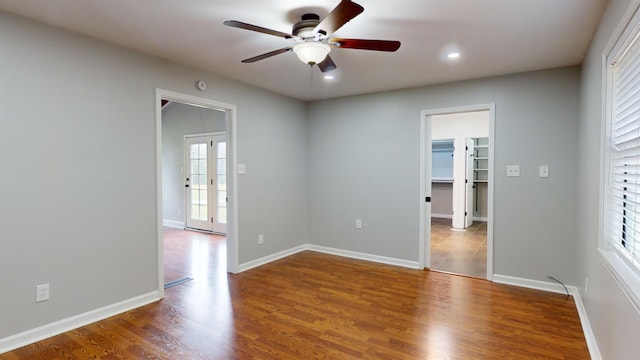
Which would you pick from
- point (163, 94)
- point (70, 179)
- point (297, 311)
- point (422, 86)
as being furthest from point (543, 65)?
point (70, 179)

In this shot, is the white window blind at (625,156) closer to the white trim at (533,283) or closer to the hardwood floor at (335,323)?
the hardwood floor at (335,323)

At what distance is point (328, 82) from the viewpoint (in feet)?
13.3

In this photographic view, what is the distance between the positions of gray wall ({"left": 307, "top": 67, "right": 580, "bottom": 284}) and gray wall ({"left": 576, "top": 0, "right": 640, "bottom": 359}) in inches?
9.7

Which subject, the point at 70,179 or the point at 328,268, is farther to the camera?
the point at 328,268

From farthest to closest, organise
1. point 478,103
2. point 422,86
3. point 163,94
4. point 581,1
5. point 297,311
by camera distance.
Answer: point 422,86
point 478,103
point 163,94
point 297,311
point 581,1

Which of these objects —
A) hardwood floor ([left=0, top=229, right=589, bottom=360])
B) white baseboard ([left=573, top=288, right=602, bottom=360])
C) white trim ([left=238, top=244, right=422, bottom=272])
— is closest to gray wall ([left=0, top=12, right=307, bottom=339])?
hardwood floor ([left=0, top=229, right=589, bottom=360])

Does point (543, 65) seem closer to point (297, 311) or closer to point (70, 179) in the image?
point (297, 311)

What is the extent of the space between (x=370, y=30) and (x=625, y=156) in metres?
1.78

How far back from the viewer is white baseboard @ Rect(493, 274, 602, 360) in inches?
90.9

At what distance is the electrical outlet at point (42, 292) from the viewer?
8.14 feet

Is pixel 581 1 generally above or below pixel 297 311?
above

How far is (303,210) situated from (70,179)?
310 cm

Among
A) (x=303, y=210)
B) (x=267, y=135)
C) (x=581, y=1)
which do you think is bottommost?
(x=303, y=210)

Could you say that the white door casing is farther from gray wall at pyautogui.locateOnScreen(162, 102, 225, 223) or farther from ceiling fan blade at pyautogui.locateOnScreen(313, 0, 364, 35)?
ceiling fan blade at pyautogui.locateOnScreen(313, 0, 364, 35)
